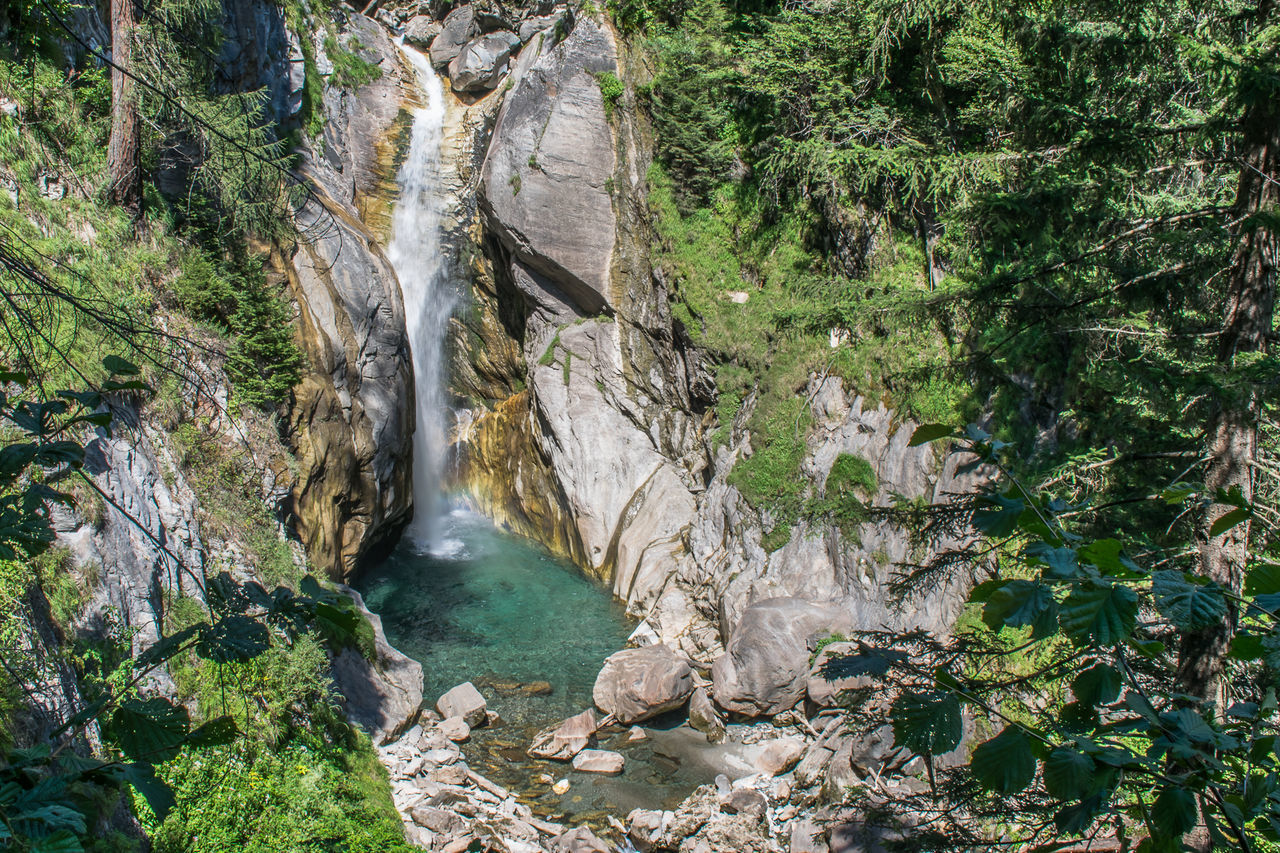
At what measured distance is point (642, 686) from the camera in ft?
32.9

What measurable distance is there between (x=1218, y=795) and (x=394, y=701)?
31.1ft

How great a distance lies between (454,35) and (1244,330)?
2173 centimetres

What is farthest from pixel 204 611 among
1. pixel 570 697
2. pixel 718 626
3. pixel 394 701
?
pixel 718 626

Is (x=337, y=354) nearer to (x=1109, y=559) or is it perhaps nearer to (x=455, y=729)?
(x=455, y=729)

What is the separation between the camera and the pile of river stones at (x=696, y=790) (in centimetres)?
741

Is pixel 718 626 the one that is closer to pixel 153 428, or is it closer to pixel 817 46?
pixel 153 428

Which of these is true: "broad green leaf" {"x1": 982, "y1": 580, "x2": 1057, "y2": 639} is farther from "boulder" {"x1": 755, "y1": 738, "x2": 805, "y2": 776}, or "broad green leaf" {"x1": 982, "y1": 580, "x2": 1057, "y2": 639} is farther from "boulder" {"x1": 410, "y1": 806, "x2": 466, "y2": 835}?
"boulder" {"x1": 755, "y1": 738, "x2": 805, "y2": 776}

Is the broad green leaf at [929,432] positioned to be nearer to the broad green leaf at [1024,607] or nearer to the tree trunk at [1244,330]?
the broad green leaf at [1024,607]

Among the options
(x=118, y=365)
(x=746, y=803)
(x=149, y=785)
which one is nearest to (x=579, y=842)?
(x=746, y=803)

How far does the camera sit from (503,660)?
11648mm

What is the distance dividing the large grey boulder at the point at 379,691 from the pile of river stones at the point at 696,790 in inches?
9.3

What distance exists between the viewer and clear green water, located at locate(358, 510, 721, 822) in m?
8.81

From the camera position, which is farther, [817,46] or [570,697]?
[817,46]

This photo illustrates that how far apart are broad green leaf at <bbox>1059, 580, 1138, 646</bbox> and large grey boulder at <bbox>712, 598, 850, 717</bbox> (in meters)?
8.79
